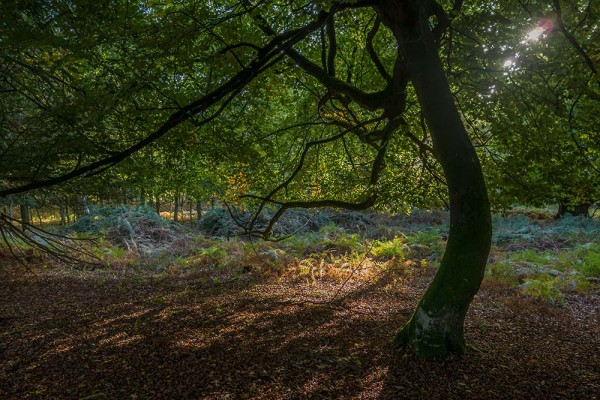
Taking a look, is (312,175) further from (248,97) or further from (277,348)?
(277,348)

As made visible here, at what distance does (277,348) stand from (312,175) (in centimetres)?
434

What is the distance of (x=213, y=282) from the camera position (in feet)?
29.9

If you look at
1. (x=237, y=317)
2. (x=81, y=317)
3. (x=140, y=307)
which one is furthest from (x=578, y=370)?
(x=81, y=317)

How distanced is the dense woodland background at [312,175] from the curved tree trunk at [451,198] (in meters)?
0.02

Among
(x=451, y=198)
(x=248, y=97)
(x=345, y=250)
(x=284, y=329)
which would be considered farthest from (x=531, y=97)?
(x=345, y=250)

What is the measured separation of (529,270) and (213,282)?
25.9 ft

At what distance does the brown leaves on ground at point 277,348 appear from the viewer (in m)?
3.49

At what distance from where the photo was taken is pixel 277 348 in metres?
4.51

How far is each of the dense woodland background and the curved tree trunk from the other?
2 centimetres

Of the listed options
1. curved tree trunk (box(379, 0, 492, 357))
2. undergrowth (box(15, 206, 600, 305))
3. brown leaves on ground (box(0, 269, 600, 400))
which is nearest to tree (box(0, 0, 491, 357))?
curved tree trunk (box(379, 0, 492, 357))

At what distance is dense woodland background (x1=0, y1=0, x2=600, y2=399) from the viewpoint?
12.3ft

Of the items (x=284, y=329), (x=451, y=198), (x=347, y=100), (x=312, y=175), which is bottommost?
(x=284, y=329)

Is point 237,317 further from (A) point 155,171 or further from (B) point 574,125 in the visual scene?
(B) point 574,125

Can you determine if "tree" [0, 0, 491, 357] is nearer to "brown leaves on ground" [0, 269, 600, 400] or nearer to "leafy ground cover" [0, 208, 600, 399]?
"brown leaves on ground" [0, 269, 600, 400]
